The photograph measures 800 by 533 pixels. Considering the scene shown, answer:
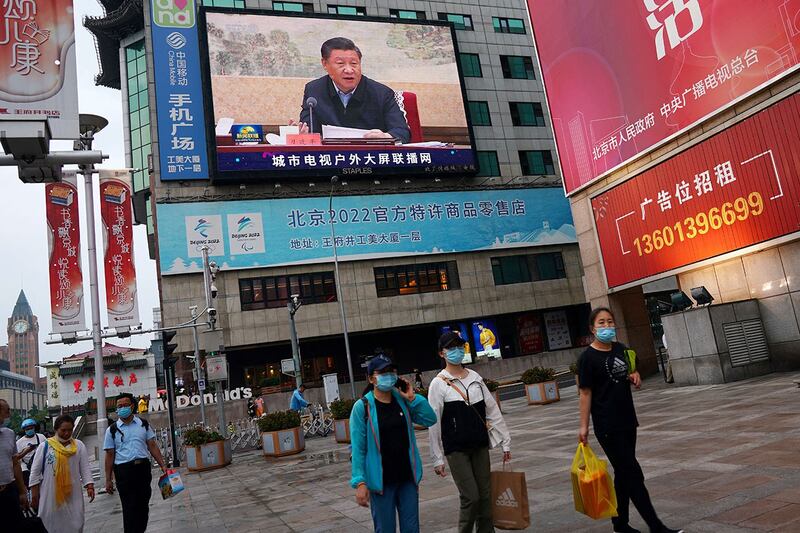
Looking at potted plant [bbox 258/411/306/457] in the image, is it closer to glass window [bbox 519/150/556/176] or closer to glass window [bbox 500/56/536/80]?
glass window [bbox 519/150/556/176]

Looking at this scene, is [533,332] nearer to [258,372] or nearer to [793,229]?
[258,372]

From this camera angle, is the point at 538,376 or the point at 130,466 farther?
the point at 538,376

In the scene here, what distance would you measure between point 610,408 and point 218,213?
1362 inches

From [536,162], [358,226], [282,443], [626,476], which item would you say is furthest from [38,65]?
[536,162]

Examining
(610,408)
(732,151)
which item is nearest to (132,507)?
(610,408)

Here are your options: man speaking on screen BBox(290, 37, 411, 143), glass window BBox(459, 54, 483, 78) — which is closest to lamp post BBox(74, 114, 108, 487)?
man speaking on screen BBox(290, 37, 411, 143)

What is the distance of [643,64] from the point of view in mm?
19719

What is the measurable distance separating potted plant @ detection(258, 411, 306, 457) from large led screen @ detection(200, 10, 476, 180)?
2167 cm

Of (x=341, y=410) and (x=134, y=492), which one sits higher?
(x=134, y=492)

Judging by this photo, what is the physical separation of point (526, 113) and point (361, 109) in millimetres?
14352

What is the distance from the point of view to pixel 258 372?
3959cm

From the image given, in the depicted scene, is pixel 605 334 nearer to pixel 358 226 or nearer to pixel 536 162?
pixel 358 226

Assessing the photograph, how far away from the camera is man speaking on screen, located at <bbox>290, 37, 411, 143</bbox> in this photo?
40.1m

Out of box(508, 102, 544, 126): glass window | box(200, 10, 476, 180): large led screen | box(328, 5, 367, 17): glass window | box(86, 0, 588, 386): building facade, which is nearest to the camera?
box(86, 0, 588, 386): building facade
